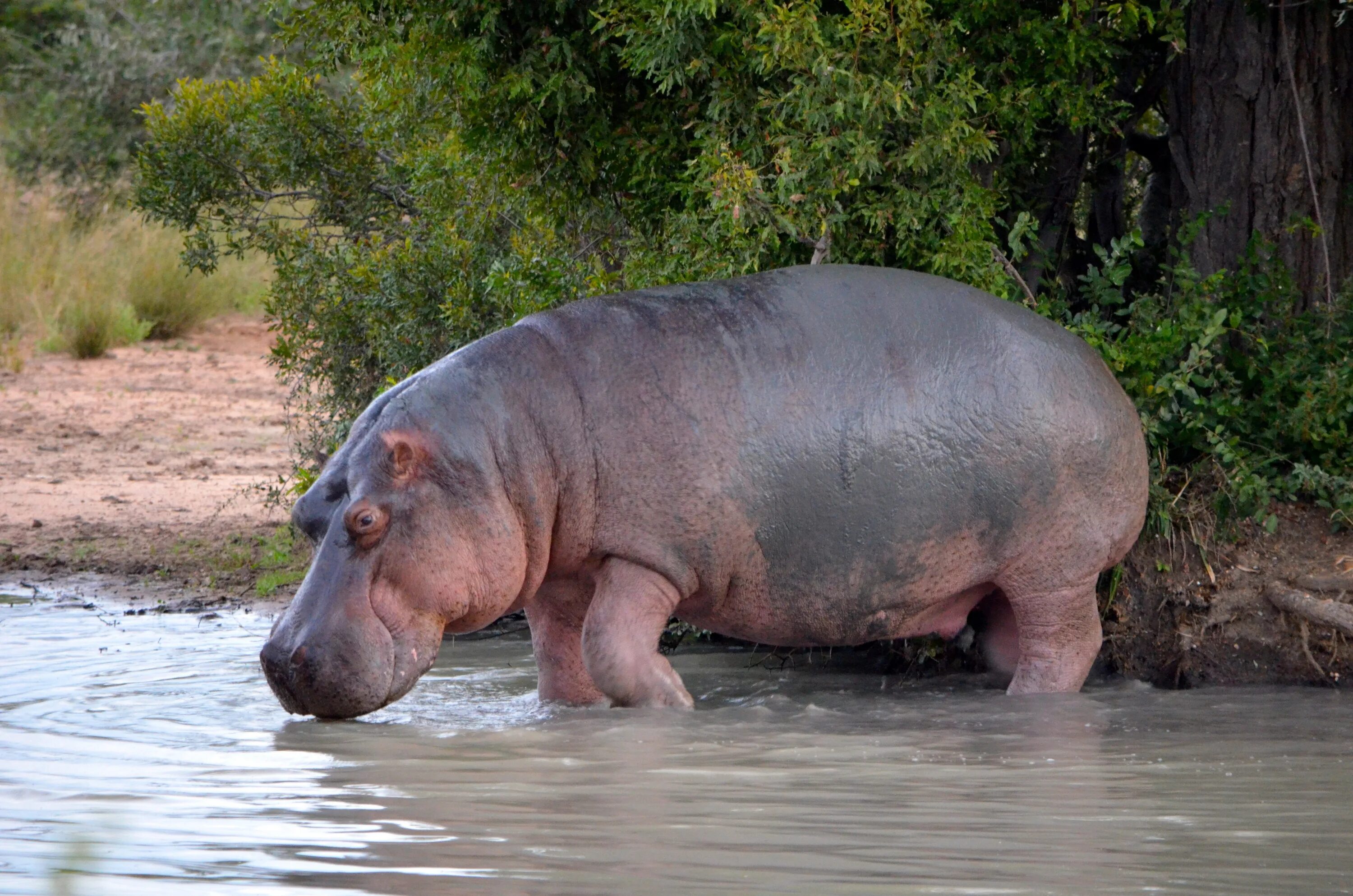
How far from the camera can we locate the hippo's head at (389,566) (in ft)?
15.6

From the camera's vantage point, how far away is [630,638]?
200 inches

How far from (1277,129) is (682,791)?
4.08m

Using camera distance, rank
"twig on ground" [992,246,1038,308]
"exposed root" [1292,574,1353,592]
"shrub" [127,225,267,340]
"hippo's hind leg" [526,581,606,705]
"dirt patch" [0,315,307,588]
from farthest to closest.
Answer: "shrub" [127,225,267,340] → "dirt patch" [0,315,307,588] → "twig on ground" [992,246,1038,308] → "exposed root" [1292,574,1353,592] → "hippo's hind leg" [526,581,606,705]

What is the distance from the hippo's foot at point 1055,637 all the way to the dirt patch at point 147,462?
422 cm

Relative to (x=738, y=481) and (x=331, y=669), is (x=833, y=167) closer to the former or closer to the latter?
(x=738, y=481)

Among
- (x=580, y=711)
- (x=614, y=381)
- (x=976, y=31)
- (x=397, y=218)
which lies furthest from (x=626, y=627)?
(x=397, y=218)

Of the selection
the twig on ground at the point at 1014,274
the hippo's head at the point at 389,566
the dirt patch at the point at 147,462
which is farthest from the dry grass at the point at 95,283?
the hippo's head at the point at 389,566

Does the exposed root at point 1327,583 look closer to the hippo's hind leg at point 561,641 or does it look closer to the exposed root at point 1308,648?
the exposed root at point 1308,648

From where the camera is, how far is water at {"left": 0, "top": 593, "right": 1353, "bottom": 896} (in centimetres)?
308

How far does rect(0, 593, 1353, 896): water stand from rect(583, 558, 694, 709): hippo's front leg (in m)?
0.10

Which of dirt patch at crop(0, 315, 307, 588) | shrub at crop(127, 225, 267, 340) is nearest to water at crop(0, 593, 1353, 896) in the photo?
dirt patch at crop(0, 315, 307, 588)

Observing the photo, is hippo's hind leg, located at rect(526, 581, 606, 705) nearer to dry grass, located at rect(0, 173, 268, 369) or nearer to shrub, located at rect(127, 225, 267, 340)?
dry grass, located at rect(0, 173, 268, 369)

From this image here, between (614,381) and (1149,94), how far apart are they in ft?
10.4

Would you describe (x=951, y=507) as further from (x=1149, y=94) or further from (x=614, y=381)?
(x=1149, y=94)
